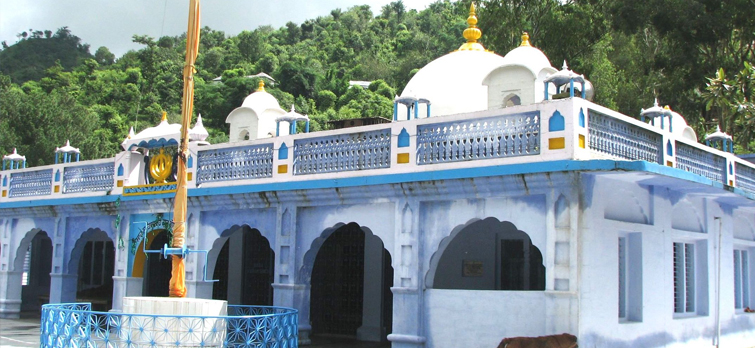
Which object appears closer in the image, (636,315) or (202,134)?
(636,315)

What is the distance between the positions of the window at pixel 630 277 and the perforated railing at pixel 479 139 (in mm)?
2336

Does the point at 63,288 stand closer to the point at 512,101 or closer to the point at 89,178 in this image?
the point at 89,178

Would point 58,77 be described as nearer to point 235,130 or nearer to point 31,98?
point 31,98

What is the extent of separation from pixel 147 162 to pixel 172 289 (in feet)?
21.1

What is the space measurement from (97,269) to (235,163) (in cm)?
969

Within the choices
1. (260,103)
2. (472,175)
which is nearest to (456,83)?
(472,175)

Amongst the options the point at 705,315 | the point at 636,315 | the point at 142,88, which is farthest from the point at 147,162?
the point at 142,88

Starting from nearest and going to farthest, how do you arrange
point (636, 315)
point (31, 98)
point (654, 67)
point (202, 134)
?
point (636, 315) → point (202, 134) → point (654, 67) → point (31, 98)

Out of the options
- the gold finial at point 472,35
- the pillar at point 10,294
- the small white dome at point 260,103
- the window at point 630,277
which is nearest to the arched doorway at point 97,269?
the pillar at point 10,294

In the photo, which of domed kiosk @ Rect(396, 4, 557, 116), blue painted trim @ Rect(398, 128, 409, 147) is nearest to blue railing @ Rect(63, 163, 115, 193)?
domed kiosk @ Rect(396, 4, 557, 116)

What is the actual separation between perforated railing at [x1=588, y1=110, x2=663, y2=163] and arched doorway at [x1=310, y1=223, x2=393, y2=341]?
5.74 m

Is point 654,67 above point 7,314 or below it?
above

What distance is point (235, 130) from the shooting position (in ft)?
65.1

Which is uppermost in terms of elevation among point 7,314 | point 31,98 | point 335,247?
point 31,98
